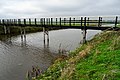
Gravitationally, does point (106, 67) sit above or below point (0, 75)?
above

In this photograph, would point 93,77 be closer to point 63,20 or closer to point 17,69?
point 17,69

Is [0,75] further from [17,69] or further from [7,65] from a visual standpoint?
[7,65]

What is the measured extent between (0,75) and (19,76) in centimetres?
134

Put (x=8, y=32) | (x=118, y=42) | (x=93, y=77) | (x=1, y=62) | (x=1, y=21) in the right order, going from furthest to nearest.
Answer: (x=1, y=21) → (x=8, y=32) → (x=1, y=62) → (x=118, y=42) → (x=93, y=77)

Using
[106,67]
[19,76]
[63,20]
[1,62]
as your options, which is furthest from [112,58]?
[63,20]

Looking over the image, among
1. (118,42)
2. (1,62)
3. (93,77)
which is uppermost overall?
(118,42)

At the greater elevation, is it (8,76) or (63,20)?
(63,20)

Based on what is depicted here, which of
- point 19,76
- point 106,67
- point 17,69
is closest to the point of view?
point 106,67

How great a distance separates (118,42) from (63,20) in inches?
702

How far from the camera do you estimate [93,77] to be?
5.99 meters

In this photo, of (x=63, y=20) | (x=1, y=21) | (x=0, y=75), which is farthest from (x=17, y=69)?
(x=1, y=21)

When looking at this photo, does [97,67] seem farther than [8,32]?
No

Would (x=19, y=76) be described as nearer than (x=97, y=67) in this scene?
No

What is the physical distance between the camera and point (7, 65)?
1452 cm
